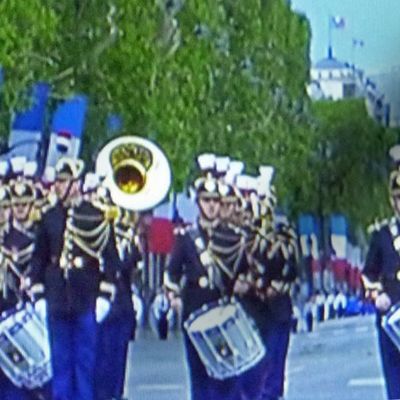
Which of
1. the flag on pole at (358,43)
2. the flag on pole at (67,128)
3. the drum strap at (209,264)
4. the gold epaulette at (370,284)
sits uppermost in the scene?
the flag on pole at (358,43)

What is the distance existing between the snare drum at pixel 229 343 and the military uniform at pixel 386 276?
0.18 metres

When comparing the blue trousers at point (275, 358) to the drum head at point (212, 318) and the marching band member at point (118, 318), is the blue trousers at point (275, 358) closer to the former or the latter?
the drum head at point (212, 318)

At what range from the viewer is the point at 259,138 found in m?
1.67

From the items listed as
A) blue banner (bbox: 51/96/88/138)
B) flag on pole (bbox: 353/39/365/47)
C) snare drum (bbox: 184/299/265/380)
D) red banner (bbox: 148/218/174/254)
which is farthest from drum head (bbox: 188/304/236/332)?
flag on pole (bbox: 353/39/365/47)

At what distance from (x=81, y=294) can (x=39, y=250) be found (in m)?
0.09

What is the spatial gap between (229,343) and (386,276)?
254mm

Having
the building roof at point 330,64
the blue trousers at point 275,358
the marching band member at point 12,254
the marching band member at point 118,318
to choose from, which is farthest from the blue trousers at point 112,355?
the building roof at point 330,64

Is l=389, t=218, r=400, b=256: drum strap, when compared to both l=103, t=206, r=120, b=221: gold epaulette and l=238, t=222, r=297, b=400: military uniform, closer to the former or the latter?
l=238, t=222, r=297, b=400: military uniform

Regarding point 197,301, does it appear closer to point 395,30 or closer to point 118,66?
point 118,66

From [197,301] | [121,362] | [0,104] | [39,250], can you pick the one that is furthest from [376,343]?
[0,104]

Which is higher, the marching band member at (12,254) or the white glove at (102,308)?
the marching band member at (12,254)

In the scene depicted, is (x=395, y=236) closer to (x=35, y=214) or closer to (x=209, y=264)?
(x=209, y=264)

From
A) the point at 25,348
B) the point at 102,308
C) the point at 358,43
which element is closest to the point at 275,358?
the point at 102,308

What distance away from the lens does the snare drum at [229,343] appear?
1660mm
